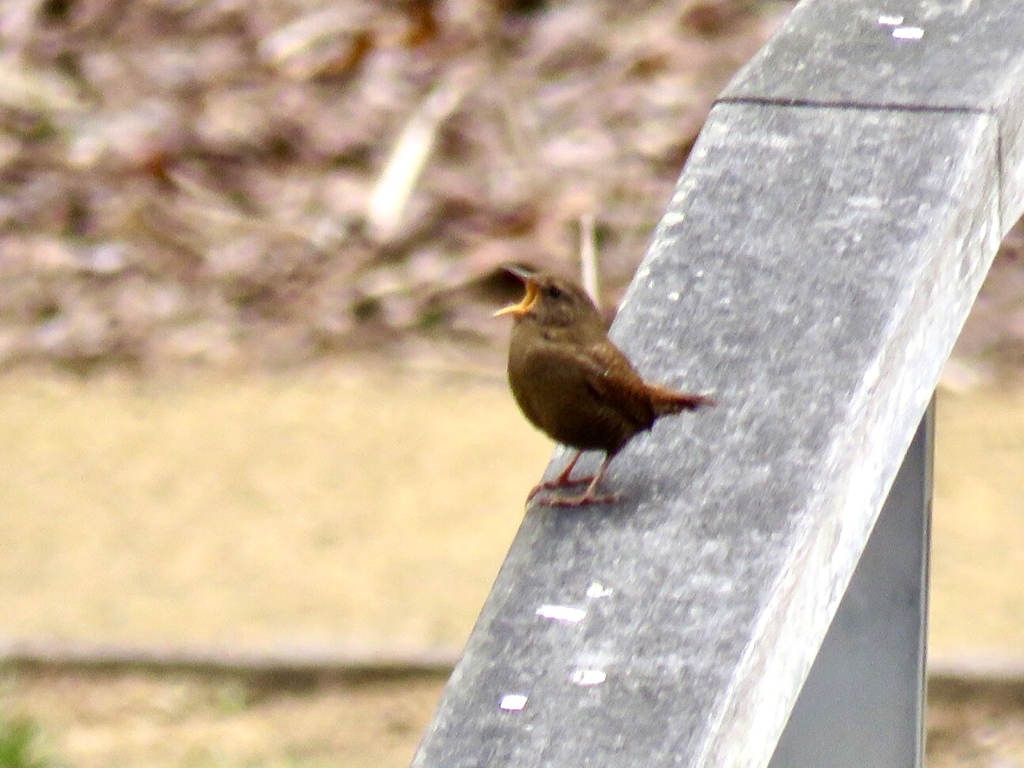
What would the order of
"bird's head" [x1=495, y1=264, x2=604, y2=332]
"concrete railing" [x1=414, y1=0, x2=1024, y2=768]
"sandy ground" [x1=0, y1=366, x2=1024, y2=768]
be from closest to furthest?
"concrete railing" [x1=414, y1=0, x2=1024, y2=768]
"bird's head" [x1=495, y1=264, x2=604, y2=332]
"sandy ground" [x1=0, y1=366, x2=1024, y2=768]

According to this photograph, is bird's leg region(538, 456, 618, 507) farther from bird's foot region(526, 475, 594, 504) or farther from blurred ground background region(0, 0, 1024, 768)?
blurred ground background region(0, 0, 1024, 768)

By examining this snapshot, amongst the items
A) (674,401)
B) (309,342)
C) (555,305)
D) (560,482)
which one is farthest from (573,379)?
(309,342)

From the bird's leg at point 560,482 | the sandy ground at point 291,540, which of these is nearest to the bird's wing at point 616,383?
the bird's leg at point 560,482

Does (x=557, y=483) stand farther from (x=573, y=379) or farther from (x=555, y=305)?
(x=555, y=305)

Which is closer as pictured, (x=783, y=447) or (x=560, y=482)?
(x=783, y=447)

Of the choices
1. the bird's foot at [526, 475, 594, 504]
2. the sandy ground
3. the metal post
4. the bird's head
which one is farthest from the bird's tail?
the sandy ground

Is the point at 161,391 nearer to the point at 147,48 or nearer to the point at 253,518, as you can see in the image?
the point at 253,518

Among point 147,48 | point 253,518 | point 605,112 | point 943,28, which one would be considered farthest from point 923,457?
point 147,48
